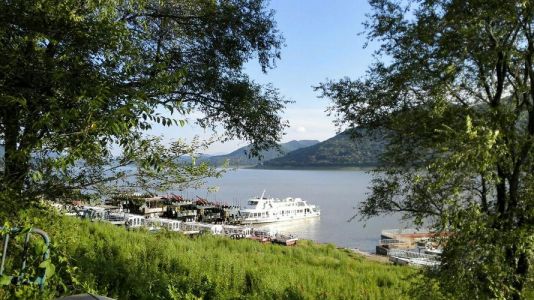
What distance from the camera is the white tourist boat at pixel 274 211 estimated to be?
2616 inches

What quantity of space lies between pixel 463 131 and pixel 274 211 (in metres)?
64.4

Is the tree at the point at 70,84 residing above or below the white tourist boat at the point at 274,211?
above

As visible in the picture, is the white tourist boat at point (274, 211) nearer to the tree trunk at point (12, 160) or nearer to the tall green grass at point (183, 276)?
the tall green grass at point (183, 276)

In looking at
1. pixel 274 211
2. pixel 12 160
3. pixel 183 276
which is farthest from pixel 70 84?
pixel 274 211

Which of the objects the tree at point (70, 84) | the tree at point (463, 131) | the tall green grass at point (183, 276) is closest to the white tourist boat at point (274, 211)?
the tall green grass at point (183, 276)

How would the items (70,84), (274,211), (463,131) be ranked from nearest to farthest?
1. (70,84)
2. (463,131)
3. (274,211)

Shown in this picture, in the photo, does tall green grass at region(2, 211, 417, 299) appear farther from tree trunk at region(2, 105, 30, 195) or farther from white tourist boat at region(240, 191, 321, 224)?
white tourist boat at region(240, 191, 321, 224)

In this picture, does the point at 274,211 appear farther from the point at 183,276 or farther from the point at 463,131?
the point at 463,131

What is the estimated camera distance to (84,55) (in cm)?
541

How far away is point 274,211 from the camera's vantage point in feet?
230

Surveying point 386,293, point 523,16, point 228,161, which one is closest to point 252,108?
point 228,161

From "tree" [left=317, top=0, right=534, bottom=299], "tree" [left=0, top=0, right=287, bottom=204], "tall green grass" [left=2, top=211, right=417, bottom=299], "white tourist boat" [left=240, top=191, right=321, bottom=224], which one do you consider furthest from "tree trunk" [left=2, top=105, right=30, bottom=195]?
"white tourist boat" [left=240, top=191, right=321, bottom=224]

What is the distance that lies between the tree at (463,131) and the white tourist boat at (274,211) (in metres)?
55.3

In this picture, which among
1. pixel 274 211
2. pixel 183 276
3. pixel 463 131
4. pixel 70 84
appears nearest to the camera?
pixel 70 84
